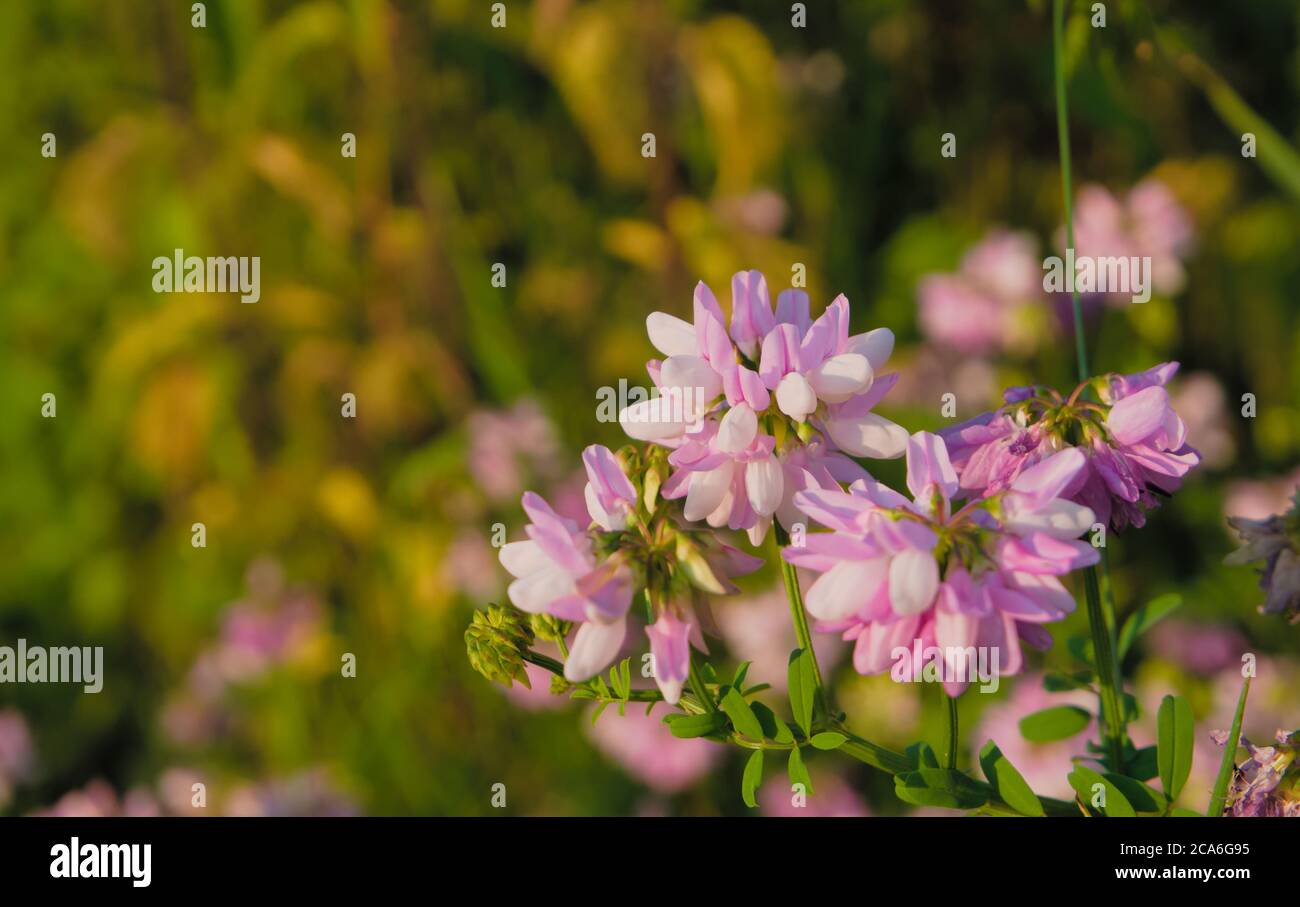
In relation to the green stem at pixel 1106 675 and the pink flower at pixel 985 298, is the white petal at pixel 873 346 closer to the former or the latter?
the green stem at pixel 1106 675

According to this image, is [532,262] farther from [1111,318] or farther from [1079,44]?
[1079,44]

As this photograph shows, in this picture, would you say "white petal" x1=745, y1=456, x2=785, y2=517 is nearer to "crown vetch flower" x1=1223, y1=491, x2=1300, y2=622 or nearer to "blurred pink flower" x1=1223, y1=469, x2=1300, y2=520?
"crown vetch flower" x1=1223, y1=491, x2=1300, y2=622

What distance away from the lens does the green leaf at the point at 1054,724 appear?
0.71 meters

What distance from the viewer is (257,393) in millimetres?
2041

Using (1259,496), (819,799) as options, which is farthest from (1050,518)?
(1259,496)

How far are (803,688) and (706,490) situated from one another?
104 millimetres

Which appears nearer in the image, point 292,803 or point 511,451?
point 292,803

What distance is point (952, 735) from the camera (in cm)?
53

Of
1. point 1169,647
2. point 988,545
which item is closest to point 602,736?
point 1169,647

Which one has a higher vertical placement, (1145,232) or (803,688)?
(1145,232)

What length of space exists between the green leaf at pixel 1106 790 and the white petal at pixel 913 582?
0.14 metres

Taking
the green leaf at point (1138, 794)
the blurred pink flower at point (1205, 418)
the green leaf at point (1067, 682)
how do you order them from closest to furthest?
1. the green leaf at point (1138, 794)
2. the green leaf at point (1067, 682)
3. the blurred pink flower at point (1205, 418)

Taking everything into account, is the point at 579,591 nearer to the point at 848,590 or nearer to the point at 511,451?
the point at 848,590

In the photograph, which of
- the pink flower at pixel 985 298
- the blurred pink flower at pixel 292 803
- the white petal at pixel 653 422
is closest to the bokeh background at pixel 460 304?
the pink flower at pixel 985 298
